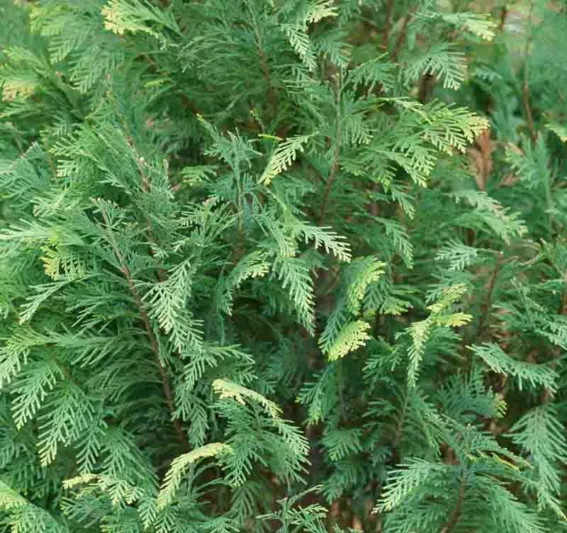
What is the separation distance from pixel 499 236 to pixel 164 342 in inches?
47.9

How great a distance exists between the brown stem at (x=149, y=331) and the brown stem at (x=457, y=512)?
2.82 ft

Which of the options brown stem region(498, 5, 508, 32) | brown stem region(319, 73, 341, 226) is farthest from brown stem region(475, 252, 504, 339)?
brown stem region(498, 5, 508, 32)

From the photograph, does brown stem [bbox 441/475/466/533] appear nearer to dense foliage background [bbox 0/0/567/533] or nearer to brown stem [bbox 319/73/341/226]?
dense foliage background [bbox 0/0/567/533]

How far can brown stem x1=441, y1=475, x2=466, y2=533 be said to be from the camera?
7.16 feet

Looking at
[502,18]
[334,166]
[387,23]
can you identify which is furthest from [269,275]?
[502,18]

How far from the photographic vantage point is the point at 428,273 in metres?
2.67

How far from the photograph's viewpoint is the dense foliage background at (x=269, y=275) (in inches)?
84.7

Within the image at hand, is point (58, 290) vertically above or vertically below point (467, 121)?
below

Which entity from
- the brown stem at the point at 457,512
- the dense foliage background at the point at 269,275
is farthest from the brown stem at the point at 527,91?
the brown stem at the point at 457,512

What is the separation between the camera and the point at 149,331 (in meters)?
2.25

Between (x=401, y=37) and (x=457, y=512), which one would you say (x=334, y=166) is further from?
(x=457, y=512)

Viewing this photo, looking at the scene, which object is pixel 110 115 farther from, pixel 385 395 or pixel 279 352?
pixel 385 395

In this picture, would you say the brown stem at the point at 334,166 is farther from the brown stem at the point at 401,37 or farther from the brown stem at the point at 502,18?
the brown stem at the point at 502,18

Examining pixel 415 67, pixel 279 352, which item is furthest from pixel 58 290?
pixel 415 67
